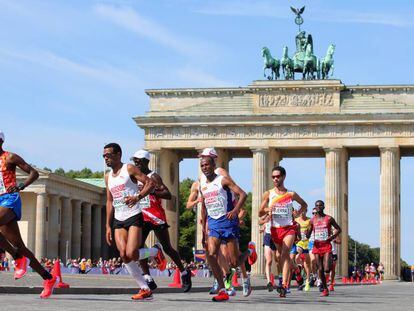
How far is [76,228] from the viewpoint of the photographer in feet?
356

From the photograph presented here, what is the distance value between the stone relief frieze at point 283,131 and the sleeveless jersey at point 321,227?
199 feet

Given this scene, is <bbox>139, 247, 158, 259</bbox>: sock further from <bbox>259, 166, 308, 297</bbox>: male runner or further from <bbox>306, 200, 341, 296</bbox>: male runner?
<bbox>306, 200, 341, 296</bbox>: male runner

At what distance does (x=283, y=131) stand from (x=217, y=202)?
71632 mm

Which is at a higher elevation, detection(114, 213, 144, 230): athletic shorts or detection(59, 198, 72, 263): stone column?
detection(59, 198, 72, 263): stone column

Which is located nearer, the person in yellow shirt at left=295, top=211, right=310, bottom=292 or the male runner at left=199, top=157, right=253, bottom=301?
the male runner at left=199, top=157, right=253, bottom=301

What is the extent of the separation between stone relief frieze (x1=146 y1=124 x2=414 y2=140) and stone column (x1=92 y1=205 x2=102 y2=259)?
22.7 metres

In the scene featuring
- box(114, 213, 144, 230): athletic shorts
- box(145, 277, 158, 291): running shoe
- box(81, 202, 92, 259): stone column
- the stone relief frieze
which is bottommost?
box(145, 277, 158, 291): running shoe

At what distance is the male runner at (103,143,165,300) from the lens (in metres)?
20.3

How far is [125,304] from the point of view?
19.1m

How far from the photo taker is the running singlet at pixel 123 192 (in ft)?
67.3

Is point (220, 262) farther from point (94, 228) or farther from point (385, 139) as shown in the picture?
point (94, 228)

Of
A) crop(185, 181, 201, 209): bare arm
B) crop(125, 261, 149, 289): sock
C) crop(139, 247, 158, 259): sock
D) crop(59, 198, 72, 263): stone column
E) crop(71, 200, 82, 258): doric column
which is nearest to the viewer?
crop(125, 261, 149, 289): sock

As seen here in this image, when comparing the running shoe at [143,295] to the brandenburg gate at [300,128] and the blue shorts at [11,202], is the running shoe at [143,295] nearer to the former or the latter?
the blue shorts at [11,202]

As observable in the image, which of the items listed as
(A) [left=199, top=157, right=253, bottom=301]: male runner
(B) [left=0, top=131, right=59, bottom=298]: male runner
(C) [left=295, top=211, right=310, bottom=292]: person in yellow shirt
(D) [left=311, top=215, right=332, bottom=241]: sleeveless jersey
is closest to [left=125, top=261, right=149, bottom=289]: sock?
(B) [left=0, top=131, right=59, bottom=298]: male runner
